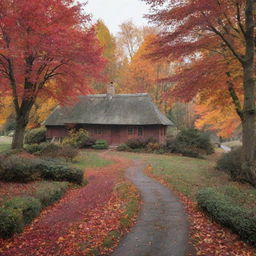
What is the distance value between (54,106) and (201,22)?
26.1 meters

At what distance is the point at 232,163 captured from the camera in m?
13.9

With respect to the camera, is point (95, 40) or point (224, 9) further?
point (95, 40)

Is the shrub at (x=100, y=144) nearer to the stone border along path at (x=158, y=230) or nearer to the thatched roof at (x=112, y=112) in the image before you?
the thatched roof at (x=112, y=112)

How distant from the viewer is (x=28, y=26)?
515 inches

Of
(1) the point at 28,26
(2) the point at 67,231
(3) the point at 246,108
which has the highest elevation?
(1) the point at 28,26

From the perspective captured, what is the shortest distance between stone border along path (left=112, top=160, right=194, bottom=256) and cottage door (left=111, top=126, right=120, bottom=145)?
18.9 meters

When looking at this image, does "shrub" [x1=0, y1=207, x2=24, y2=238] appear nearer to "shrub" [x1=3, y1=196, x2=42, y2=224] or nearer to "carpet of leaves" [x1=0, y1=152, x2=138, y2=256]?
"carpet of leaves" [x1=0, y1=152, x2=138, y2=256]

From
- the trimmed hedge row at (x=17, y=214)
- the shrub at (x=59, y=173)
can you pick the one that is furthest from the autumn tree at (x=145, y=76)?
the trimmed hedge row at (x=17, y=214)

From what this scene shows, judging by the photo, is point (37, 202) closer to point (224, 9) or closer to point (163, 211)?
point (163, 211)

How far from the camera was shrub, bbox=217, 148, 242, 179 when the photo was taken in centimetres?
1330

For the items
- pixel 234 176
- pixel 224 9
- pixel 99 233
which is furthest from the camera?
pixel 234 176

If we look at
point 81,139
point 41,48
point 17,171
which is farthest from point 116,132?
point 17,171

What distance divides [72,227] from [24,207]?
1.64 metres

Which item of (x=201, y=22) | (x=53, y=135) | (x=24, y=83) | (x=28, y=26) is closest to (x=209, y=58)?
(x=201, y=22)
